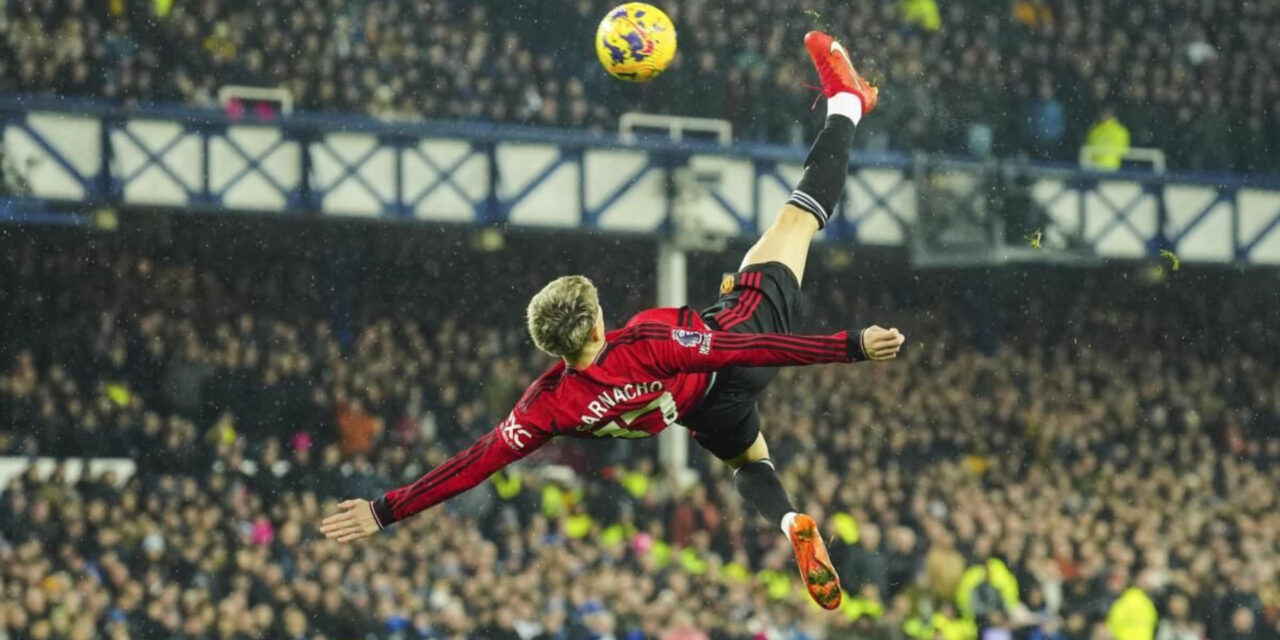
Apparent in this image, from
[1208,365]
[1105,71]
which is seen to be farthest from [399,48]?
[1208,365]

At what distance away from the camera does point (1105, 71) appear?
21891 mm

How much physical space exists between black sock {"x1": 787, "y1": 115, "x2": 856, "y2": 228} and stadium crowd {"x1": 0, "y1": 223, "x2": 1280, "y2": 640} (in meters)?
6.10

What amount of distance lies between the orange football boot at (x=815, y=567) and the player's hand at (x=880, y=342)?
1218mm

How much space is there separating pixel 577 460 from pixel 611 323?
10.9ft

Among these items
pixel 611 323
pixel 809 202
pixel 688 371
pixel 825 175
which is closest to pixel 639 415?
pixel 688 371

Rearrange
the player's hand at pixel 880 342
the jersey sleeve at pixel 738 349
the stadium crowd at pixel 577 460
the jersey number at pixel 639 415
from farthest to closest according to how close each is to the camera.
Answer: the stadium crowd at pixel 577 460
the jersey number at pixel 639 415
the jersey sleeve at pixel 738 349
the player's hand at pixel 880 342

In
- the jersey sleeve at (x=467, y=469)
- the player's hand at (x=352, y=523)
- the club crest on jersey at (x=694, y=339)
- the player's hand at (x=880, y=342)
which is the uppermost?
the club crest on jersey at (x=694, y=339)

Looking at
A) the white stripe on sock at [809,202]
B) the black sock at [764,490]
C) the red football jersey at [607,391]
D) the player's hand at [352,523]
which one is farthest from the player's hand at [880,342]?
the player's hand at [352,523]

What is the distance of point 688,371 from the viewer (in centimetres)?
712

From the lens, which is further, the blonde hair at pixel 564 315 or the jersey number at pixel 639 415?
the jersey number at pixel 639 415

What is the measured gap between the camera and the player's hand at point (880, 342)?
21.1 ft

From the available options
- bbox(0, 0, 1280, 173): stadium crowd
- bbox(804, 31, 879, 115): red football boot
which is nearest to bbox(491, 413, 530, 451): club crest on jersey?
bbox(804, 31, 879, 115): red football boot

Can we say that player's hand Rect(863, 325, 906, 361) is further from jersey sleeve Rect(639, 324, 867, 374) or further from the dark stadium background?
the dark stadium background

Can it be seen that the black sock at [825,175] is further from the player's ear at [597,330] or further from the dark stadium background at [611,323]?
the dark stadium background at [611,323]
